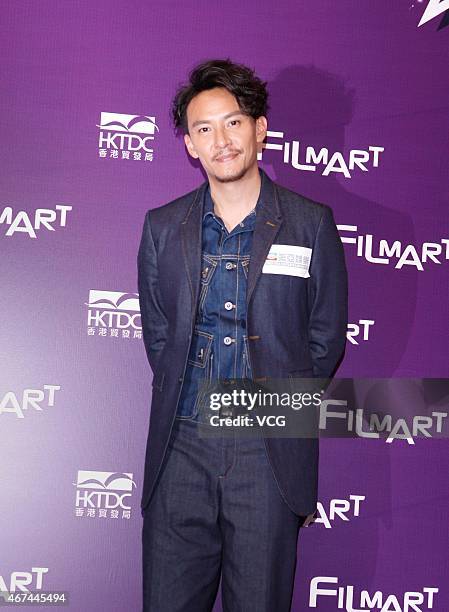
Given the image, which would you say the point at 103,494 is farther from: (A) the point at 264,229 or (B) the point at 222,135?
(B) the point at 222,135

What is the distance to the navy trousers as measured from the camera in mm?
2414

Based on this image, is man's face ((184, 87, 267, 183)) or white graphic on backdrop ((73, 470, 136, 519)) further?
white graphic on backdrop ((73, 470, 136, 519))

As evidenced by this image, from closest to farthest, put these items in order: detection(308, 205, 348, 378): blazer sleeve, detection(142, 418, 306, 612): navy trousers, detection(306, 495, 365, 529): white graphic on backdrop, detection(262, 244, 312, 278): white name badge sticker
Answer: detection(142, 418, 306, 612): navy trousers → detection(262, 244, 312, 278): white name badge sticker → detection(308, 205, 348, 378): blazer sleeve → detection(306, 495, 365, 529): white graphic on backdrop

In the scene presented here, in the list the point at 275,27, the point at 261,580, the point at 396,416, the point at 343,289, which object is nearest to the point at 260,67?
the point at 275,27

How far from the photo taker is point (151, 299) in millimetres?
2775

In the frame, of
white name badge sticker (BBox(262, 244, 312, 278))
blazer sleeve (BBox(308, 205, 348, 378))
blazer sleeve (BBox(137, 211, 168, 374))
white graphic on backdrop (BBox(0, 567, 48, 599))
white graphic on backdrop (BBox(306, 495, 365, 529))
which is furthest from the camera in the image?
white graphic on backdrop (BBox(306, 495, 365, 529))

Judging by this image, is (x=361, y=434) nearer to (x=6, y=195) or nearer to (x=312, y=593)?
(x=312, y=593)

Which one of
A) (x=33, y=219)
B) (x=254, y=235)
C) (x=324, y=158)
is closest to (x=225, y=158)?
(x=254, y=235)

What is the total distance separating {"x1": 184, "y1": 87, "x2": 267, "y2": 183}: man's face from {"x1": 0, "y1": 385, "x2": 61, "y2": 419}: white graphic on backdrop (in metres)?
1.13

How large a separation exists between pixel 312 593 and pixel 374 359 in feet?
3.29

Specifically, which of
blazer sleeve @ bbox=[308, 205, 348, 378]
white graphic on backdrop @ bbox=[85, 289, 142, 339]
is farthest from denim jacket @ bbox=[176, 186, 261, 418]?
white graphic on backdrop @ bbox=[85, 289, 142, 339]

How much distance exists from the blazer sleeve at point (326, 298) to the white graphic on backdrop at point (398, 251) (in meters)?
0.56

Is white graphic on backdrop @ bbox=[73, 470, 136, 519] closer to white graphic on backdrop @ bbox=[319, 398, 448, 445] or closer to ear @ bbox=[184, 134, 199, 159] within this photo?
white graphic on backdrop @ bbox=[319, 398, 448, 445]

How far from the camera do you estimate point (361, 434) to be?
3.22 m
